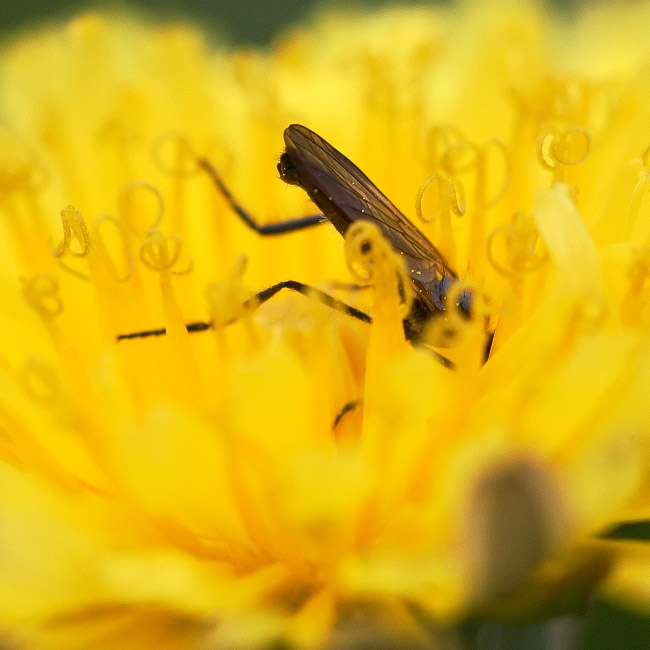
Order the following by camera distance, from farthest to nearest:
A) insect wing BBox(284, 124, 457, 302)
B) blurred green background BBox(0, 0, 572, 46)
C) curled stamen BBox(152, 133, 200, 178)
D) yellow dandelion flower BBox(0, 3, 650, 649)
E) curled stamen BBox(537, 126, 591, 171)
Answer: blurred green background BBox(0, 0, 572, 46), curled stamen BBox(152, 133, 200, 178), curled stamen BBox(537, 126, 591, 171), insect wing BBox(284, 124, 457, 302), yellow dandelion flower BBox(0, 3, 650, 649)

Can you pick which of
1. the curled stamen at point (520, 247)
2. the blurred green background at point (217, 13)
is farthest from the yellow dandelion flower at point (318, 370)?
the blurred green background at point (217, 13)

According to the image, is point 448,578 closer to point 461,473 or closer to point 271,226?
point 461,473

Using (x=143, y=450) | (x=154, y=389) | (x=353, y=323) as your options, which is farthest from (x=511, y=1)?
(x=143, y=450)

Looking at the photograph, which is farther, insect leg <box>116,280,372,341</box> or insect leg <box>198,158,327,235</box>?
insect leg <box>198,158,327,235</box>

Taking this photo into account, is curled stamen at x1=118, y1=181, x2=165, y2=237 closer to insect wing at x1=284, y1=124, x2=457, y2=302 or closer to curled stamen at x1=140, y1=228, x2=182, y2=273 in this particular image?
curled stamen at x1=140, y1=228, x2=182, y2=273

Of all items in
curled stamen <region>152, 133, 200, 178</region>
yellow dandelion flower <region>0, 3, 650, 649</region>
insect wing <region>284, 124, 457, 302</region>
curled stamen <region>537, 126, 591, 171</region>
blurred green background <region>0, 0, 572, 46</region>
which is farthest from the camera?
blurred green background <region>0, 0, 572, 46</region>

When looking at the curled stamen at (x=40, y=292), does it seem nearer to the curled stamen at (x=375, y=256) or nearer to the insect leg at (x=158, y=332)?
the insect leg at (x=158, y=332)

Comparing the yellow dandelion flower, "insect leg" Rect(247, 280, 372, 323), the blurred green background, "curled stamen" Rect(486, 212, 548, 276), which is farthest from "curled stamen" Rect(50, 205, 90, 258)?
the blurred green background

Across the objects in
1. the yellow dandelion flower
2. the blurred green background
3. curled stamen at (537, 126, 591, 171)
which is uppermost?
the blurred green background

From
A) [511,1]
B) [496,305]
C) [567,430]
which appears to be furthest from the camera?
[511,1]
